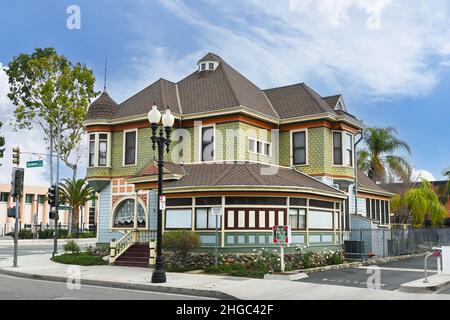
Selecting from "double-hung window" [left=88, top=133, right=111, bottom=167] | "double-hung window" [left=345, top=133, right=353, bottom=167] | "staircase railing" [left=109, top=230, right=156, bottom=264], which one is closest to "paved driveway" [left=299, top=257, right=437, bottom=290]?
"double-hung window" [left=345, top=133, right=353, bottom=167]

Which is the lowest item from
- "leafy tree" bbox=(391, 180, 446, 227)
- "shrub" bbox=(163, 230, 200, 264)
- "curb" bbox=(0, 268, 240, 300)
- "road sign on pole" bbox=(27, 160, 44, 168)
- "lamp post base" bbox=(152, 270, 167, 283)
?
"curb" bbox=(0, 268, 240, 300)

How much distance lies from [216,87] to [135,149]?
225 inches

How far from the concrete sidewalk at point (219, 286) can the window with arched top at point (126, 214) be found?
5.09 metres

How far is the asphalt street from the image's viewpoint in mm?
14305

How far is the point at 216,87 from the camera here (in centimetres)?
2955

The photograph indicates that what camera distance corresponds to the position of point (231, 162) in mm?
26562

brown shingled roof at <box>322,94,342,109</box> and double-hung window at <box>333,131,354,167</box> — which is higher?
brown shingled roof at <box>322,94,342,109</box>

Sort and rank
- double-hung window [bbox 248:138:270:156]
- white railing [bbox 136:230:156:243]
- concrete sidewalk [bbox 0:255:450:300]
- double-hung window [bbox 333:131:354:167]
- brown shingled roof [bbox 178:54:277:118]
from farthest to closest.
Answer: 1. double-hung window [bbox 333:131:354:167]
2. brown shingled roof [bbox 178:54:277:118]
3. double-hung window [bbox 248:138:270:156]
4. white railing [bbox 136:230:156:243]
5. concrete sidewalk [bbox 0:255:450:300]

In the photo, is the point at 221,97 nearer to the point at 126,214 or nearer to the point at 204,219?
the point at 204,219

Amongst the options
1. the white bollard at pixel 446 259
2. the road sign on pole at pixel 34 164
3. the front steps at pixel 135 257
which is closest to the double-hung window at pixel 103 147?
the road sign on pole at pixel 34 164

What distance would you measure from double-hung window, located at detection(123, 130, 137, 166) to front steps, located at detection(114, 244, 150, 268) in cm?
552

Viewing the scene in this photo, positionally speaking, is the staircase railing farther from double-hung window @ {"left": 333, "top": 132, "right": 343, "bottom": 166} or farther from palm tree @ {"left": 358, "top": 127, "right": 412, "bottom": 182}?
palm tree @ {"left": 358, "top": 127, "right": 412, "bottom": 182}

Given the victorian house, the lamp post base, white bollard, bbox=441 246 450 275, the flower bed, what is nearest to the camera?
the lamp post base

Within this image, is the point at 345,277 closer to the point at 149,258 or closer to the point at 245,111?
the point at 149,258
